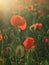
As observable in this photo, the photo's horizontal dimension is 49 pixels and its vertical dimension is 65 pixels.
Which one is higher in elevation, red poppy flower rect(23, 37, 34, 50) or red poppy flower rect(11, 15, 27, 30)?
Result: red poppy flower rect(11, 15, 27, 30)

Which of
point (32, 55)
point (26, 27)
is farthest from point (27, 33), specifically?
point (32, 55)

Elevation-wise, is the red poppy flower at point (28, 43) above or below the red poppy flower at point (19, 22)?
below

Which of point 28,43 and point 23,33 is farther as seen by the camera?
point 23,33

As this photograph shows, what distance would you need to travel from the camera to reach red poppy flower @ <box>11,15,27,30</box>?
A: 142cm

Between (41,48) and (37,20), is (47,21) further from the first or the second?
(41,48)

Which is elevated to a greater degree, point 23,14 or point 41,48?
point 23,14

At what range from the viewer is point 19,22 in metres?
1.42

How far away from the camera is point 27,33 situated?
58.1 inches

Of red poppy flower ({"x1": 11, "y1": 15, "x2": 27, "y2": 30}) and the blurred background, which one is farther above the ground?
red poppy flower ({"x1": 11, "y1": 15, "x2": 27, "y2": 30})

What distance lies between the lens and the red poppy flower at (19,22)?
4.66 ft

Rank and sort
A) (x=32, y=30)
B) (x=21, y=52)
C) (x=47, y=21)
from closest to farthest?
(x=21, y=52), (x=32, y=30), (x=47, y=21)

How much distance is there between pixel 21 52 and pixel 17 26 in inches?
5.6

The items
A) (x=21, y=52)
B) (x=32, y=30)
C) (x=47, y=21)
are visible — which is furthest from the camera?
(x=47, y=21)

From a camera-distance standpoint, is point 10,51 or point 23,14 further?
point 23,14
